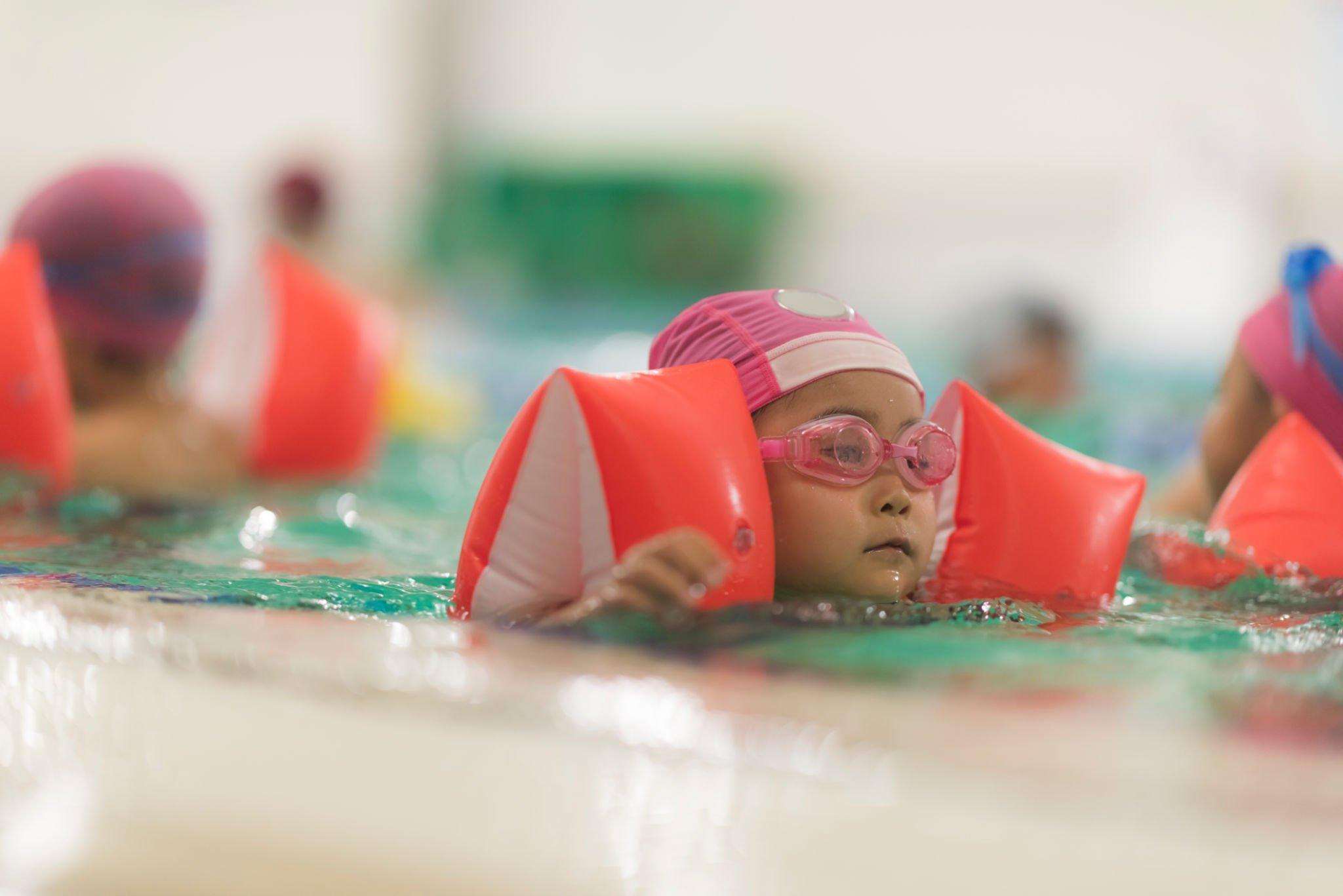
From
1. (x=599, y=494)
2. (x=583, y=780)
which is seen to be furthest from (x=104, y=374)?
(x=583, y=780)

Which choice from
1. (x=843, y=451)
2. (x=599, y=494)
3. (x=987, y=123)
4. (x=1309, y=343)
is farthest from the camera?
(x=987, y=123)

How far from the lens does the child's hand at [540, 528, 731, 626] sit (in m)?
1.83

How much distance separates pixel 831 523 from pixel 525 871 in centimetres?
93

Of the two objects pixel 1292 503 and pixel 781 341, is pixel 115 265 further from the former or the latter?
pixel 1292 503

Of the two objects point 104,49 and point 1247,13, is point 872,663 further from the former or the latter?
point 104,49

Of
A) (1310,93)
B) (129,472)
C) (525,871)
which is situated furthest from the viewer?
(1310,93)

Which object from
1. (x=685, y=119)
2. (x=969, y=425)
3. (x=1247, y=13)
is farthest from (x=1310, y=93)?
(x=969, y=425)

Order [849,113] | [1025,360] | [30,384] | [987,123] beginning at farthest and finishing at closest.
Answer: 1. [849,113]
2. [987,123]
3. [1025,360]
4. [30,384]

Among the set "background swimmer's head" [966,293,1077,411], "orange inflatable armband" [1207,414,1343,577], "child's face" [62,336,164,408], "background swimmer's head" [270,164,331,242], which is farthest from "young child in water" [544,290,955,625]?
"background swimmer's head" [270,164,331,242]

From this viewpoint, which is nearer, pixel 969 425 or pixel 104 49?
pixel 969 425

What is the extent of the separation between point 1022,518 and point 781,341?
651 mm

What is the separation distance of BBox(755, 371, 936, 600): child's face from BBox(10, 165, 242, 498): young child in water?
7.44 ft

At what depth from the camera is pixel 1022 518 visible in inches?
101

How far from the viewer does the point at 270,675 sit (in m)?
1.77
